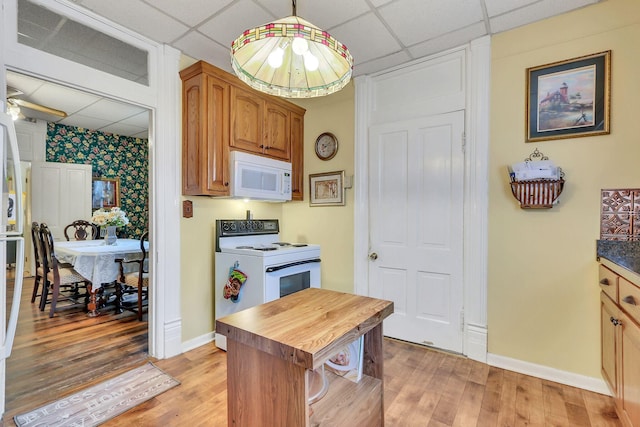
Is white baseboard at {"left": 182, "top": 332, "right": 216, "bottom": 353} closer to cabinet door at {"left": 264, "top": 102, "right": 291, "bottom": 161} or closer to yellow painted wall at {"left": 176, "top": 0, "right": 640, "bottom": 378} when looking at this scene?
yellow painted wall at {"left": 176, "top": 0, "right": 640, "bottom": 378}

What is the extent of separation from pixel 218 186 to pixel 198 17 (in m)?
1.22

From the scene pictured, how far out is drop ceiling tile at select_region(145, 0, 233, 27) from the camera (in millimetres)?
1932

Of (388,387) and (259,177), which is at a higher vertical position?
(259,177)

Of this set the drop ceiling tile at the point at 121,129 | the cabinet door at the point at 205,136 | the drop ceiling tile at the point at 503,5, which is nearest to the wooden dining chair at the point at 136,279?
the cabinet door at the point at 205,136

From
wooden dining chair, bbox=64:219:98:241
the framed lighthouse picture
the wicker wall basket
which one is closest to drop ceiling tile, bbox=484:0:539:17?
the framed lighthouse picture

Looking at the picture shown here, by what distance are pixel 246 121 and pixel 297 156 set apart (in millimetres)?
761

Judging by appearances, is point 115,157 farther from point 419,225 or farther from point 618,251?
point 618,251

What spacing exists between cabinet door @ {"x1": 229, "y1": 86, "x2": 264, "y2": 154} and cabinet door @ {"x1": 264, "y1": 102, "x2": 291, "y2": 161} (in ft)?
→ 0.28

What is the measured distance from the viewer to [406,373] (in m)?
2.22

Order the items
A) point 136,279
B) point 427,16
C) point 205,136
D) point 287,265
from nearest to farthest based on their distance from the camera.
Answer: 1. point 427,16
2. point 205,136
3. point 287,265
4. point 136,279

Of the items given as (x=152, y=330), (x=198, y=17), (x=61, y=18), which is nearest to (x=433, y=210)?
(x=198, y=17)

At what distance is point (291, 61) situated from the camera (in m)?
1.43

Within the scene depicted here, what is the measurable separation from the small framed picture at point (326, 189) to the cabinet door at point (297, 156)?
0.12 m

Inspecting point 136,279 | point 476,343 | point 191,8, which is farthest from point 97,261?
point 476,343
